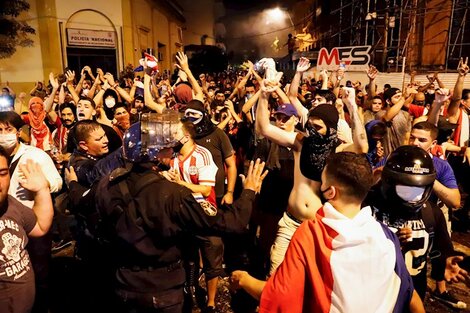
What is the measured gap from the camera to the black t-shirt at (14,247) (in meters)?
2.46

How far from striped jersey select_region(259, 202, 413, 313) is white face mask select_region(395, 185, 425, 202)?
463 millimetres

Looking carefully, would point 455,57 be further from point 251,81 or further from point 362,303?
point 362,303

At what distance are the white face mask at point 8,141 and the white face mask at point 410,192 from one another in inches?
138

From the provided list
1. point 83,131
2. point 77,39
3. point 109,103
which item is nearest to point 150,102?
point 83,131

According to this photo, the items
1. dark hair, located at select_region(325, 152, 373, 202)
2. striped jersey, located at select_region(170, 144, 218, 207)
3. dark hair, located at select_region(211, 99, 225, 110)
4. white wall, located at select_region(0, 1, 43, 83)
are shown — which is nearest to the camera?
dark hair, located at select_region(325, 152, 373, 202)

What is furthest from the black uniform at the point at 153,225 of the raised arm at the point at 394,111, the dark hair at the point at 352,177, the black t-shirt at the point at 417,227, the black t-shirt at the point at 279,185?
the raised arm at the point at 394,111

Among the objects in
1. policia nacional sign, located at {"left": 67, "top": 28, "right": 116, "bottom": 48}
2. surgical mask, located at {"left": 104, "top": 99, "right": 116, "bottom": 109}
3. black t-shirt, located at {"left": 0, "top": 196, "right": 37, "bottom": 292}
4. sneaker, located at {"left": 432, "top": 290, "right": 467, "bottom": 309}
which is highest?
policia nacional sign, located at {"left": 67, "top": 28, "right": 116, "bottom": 48}

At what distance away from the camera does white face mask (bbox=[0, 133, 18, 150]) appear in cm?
366

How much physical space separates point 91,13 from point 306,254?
76.6ft

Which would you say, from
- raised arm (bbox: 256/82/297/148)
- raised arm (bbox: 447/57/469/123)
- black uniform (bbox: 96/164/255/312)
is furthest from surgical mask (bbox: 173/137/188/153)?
raised arm (bbox: 447/57/469/123)

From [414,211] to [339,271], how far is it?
97 centimetres

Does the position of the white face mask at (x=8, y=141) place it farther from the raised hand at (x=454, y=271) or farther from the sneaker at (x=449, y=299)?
the sneaker at (x=449, y=299)

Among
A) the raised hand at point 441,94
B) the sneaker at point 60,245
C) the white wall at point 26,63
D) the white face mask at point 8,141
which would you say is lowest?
the sneaker at point 60,245

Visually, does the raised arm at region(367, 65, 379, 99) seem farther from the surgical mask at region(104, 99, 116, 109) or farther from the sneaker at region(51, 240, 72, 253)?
the sneaker at region(51, 240, 72, 253)
